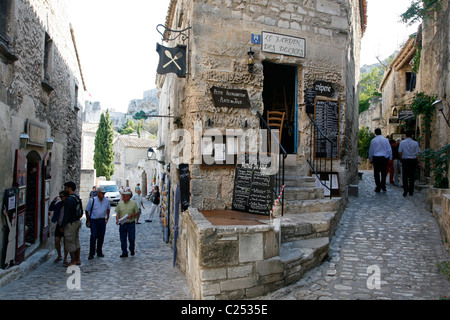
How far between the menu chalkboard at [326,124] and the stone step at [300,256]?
8.68ft

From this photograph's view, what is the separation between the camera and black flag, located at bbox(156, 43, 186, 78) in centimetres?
605

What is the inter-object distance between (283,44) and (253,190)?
304 cm

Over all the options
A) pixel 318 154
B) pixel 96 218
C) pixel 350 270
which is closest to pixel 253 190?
pixel 350 270

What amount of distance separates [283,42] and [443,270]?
466 cm

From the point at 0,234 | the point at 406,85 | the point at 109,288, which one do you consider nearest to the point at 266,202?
the point at 109,288

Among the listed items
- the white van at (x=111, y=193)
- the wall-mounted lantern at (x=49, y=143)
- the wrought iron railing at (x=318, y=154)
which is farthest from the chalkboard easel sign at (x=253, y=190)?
the white van at (x=111, y=193)

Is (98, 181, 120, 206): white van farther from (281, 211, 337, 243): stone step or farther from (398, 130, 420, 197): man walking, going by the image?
(281, 211, 337, 243): stone step

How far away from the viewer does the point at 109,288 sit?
5.07 m

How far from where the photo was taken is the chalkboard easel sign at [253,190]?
5.33 meters

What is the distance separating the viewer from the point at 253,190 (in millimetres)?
5465

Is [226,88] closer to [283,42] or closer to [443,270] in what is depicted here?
[283,42]

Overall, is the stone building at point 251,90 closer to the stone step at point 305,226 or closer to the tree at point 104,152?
the stone step at point 305,226

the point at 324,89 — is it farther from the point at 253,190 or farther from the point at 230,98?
the point at 253,190
